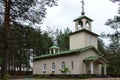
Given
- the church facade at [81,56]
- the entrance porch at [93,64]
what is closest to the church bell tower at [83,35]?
the church facade at [81,56]

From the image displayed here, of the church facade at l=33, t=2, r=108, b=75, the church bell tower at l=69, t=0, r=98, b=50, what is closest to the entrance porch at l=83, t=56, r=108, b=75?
the church facade at l=33, t=2, r=108, b=75

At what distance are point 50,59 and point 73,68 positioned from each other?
20.5 feet

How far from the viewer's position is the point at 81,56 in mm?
28156

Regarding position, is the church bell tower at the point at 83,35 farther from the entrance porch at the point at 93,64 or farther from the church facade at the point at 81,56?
the entrance porch at the point at 93,64

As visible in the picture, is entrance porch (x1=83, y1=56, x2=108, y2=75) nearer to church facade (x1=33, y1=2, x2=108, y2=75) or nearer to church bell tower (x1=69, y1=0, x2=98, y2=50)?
church facade (x1=33, y1=2, x2=108, y2=75)

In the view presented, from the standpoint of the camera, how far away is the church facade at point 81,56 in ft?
91.6

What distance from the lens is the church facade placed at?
27.9 meters

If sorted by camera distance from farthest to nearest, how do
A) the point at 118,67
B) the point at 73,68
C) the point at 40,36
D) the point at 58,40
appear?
the point at 58,40 → the point at 118,67 → the point at 73,68 → the point at 40,36

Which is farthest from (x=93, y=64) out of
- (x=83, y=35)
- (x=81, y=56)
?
(x=83, y=35)

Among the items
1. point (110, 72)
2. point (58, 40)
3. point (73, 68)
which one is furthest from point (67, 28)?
point (73, 68)

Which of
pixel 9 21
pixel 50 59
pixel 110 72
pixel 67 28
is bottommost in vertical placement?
pixel 110 72

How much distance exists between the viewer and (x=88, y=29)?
103ft

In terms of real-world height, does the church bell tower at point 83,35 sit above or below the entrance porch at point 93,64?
above

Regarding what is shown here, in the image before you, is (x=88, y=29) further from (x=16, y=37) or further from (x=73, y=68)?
(x=16, y=37)
